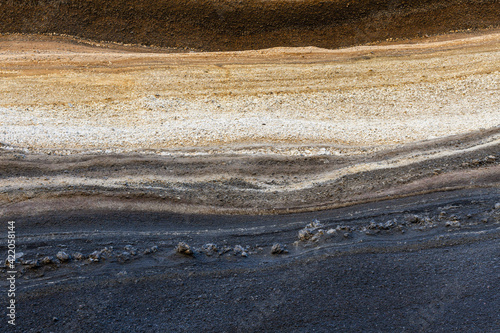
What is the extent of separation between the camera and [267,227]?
22.7 feet

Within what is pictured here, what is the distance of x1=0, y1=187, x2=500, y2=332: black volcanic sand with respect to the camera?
16.6 feet

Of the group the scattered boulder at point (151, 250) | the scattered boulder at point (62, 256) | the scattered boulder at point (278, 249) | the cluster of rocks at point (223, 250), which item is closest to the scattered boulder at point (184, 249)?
the cluster of rocks at point (223, 250)

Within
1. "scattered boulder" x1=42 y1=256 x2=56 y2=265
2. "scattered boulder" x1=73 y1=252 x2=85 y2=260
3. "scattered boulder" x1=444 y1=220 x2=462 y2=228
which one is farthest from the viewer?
"scattered boulder" x1=444 y1=220 x2=462 y2=228

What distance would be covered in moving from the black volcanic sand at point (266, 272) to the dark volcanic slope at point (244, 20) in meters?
12.5

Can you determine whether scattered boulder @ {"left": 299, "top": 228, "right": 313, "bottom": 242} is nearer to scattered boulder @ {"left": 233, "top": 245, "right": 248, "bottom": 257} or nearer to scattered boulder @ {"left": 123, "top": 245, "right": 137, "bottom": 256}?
scattered boulder @ {"left": 233, "top": 245, "right": 248, "bottom": 257}

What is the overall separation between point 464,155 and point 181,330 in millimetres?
7294

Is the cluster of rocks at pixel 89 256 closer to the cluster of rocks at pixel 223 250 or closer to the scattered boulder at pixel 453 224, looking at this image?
the cluster of rocks at pixel 223 250

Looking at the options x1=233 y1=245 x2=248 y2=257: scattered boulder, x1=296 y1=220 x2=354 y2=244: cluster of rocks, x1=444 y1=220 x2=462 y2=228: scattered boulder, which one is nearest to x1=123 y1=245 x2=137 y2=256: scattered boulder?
x1=233 y1=245 x2=248 y2=257: scattered boulder

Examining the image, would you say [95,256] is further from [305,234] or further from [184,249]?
[305,234]

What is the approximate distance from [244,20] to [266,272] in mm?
14392

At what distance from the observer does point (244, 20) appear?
17.9 metres

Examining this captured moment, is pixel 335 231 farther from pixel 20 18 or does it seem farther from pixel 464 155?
pixel 20 18

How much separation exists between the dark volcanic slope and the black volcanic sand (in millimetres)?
12475

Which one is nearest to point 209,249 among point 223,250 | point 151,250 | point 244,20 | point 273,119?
point 223,250
